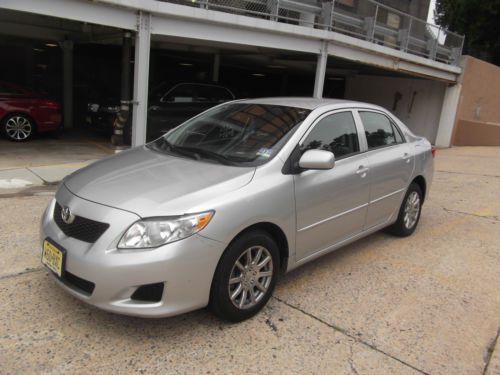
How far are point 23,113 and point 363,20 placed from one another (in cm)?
846

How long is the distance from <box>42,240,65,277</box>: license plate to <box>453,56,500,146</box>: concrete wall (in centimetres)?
1594

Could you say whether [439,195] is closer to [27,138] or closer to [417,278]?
[417,278]

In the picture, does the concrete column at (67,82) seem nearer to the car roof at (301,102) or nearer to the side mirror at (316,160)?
the car roof at (301,102)

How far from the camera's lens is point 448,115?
631 inches

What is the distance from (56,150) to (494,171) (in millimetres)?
9947

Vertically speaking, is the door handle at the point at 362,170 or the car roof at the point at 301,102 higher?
the car roof at the point at 301,102

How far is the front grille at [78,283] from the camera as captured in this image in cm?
278

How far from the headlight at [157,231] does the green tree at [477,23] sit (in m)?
26.1

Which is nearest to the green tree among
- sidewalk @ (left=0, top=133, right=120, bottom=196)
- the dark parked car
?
the dark parked car

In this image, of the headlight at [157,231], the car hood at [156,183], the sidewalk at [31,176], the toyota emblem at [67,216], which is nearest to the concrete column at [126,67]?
the sidewalk at [31,176]

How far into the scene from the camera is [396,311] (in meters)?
3.53

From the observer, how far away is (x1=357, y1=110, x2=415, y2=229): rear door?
4376mm

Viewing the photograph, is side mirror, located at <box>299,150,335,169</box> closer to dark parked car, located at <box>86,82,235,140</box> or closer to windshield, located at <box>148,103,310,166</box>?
windshield, located at <box>148,103,310,166</box>

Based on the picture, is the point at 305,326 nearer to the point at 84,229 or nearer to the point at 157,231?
the point at 157,231
